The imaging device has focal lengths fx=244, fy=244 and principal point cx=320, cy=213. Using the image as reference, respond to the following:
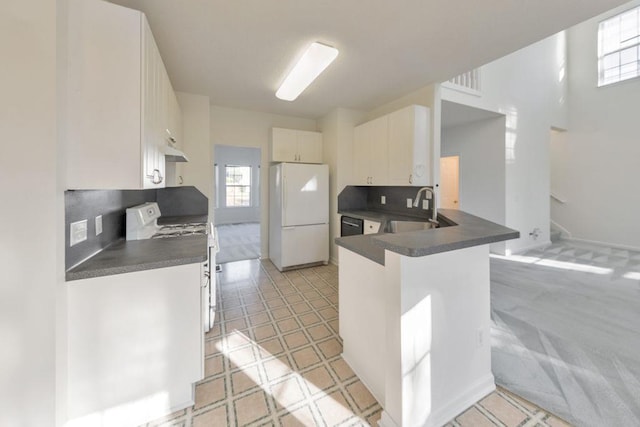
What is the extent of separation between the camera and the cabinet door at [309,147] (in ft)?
13.8

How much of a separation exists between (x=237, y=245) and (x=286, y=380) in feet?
14.1

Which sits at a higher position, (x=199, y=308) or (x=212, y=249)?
(x=212, y=249)

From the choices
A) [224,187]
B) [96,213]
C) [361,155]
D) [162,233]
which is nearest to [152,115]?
[96,213]

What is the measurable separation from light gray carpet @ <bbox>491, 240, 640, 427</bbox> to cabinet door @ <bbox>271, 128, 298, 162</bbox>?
135 inches

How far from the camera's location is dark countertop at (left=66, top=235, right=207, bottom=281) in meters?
1.21

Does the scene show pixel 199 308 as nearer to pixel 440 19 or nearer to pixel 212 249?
pixel 212 249

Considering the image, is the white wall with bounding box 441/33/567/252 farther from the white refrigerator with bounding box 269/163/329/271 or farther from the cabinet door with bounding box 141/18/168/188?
the cabinet door with bounding box 141/18/168/188

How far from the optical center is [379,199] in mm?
4031

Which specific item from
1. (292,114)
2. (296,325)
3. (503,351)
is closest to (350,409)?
(296,325)

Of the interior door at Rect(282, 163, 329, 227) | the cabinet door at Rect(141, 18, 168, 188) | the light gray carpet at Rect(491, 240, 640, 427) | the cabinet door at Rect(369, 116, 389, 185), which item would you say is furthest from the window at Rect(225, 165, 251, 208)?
the light gray carpet at Rect(491, 240, 640, 427)

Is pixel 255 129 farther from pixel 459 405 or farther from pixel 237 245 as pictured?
pixel 459 405

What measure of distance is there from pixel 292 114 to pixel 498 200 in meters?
4.16

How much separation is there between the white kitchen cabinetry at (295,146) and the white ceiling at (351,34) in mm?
1016

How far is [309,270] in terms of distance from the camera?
3852 millimetres
